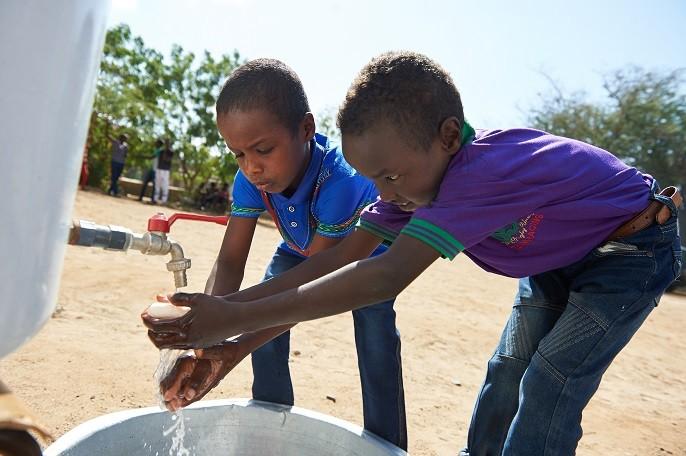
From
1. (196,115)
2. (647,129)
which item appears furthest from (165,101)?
(647,129)

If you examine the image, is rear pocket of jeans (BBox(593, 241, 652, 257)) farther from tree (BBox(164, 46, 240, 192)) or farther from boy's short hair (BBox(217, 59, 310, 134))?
tree (BBox(164, 46, 240, 192))

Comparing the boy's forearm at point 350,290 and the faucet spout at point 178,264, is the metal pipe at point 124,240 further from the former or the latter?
the boy's forearm at point 350,290

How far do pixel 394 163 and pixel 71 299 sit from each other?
9.07 feet

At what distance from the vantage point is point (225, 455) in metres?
1.71

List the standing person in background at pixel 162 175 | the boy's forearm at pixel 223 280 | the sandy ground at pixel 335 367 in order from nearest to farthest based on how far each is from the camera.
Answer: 1. the boy's forearm at pixel 223 280
2. the sandy ground at pixel 335 367
3. the standing person in background at pixel 162 175

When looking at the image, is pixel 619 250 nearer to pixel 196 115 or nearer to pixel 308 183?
Answer: pixel 308 183

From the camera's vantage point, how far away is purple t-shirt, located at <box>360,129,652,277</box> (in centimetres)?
116

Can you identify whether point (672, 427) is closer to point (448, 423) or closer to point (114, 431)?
point (448, 423)

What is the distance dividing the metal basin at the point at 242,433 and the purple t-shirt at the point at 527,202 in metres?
0.60

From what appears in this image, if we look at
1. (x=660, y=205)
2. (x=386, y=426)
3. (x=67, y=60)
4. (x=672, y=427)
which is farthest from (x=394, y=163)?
(x=672, y=427)

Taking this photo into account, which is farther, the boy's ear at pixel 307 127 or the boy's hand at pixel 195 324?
the boy's ear at pixel 307 127

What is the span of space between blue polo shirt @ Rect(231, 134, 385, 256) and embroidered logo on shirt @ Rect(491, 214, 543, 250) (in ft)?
1.50

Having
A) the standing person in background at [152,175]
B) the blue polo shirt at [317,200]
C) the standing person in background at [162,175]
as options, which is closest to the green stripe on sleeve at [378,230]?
the blue polo shirt at [317,200]

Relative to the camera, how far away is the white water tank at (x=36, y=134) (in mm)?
587
